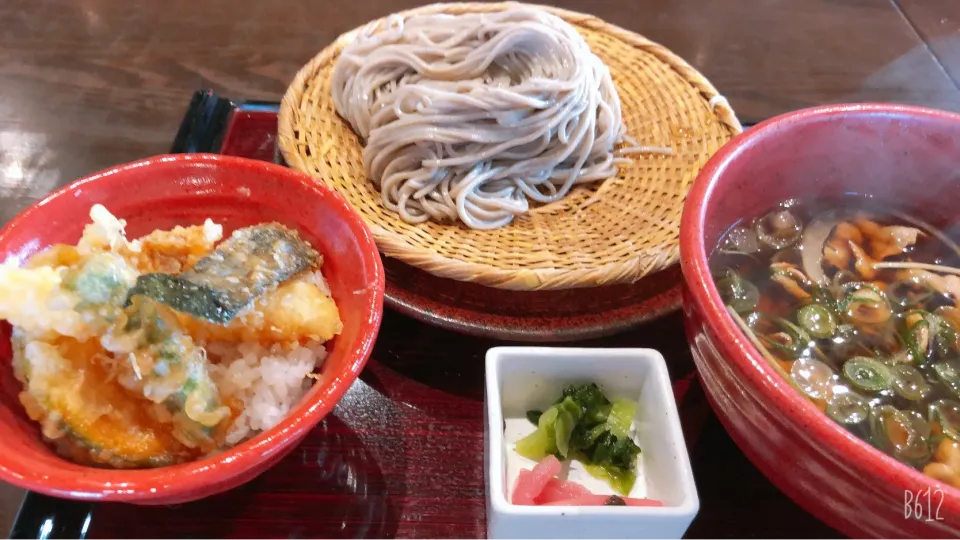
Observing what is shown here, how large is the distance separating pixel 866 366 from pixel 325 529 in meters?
0.99

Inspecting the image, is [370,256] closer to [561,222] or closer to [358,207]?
[358,207]

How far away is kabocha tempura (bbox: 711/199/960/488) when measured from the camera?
1.07 meters

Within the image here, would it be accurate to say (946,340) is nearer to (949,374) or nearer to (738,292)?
(949,374)

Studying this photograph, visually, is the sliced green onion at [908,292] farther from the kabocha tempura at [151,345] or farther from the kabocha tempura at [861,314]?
the kabocha tempura at [151,345]

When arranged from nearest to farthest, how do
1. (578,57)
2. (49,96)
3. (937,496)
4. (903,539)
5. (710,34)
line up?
(937,496)
(903,539)
(578,57)
(49,96)
(710,34)

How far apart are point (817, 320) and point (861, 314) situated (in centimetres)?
9

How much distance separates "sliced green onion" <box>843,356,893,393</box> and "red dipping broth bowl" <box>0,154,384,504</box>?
808 mm

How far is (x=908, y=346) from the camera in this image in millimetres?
1186

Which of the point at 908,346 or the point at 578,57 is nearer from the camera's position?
the point at 908,346

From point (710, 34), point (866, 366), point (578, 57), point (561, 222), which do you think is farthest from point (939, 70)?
point (866, 366)

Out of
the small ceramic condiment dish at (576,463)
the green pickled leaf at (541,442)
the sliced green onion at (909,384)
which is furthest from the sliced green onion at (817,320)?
the green pickled leaf at (541,442)

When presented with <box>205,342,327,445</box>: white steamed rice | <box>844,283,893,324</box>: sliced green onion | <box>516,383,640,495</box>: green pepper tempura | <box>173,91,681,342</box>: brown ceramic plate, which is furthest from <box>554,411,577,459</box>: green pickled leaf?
<box>844,283,893,324</box>: sliced green onion

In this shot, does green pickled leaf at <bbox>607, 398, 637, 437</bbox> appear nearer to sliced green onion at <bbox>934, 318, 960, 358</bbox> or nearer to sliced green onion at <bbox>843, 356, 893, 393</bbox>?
sliced green onion at <bbox>843, 356, 893, 393</bbox>

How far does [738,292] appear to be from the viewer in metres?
1.24
